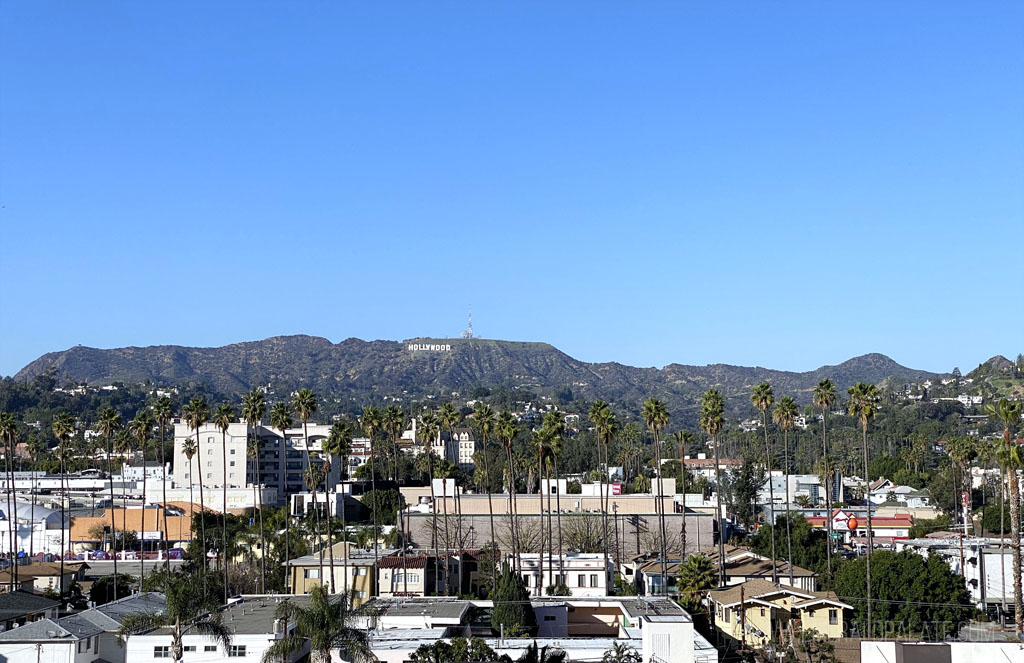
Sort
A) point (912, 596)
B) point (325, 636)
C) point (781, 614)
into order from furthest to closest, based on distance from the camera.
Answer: point (912, 596) < point (781, 614) < point (325, 636)

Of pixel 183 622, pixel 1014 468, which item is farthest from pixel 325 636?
pixel 1014 468

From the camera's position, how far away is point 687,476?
184 meters

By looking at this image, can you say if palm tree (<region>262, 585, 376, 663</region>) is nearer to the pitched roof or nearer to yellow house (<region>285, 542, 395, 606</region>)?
the pitched roof

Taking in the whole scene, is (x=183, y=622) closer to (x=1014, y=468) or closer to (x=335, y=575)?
(x=335, y=575)

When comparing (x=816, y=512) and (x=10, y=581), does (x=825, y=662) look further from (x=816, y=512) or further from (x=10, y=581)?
(x=816, y=512)

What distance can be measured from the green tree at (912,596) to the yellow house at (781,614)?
2177mm

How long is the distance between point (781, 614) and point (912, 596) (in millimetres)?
8991

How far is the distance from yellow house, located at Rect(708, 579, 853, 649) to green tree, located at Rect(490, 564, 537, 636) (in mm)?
13286

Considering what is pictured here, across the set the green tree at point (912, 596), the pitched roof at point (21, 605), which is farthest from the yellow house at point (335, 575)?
the green tree at point (912, 596)

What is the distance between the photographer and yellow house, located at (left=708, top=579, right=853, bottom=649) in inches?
2569

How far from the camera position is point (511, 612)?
57938mm

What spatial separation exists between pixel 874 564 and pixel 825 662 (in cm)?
1988

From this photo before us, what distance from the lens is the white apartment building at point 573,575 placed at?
7971 cm

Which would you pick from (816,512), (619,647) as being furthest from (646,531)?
(619,647)
